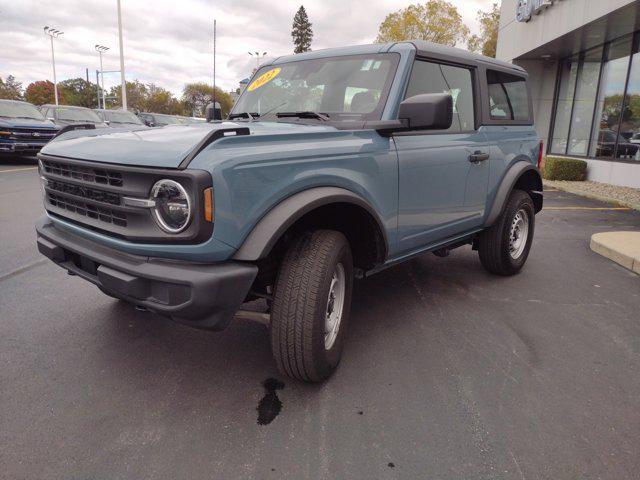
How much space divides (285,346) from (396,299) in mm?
1816

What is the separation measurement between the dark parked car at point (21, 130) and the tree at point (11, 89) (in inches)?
2944

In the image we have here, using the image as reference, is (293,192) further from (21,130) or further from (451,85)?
(21,130)

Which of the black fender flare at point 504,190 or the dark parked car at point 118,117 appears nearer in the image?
the black fender flare at point 504,190

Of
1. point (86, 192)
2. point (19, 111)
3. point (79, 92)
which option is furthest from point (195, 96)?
point (86, 192)

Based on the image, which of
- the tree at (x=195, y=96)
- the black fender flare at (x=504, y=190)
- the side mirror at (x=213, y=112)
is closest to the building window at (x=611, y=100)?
the black fender flare at (x=504, y=190)

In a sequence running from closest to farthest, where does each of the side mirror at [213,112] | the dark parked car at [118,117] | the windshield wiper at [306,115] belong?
the windshield wiper at [306,115] → the side mirror at [213,112] → the dark parked car at [118,117]

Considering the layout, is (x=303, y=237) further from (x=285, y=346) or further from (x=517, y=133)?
(x=517, y=133)

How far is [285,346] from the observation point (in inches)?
95.7

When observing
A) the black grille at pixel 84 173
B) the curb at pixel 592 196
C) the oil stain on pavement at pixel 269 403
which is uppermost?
the black grille at pixel 84 173

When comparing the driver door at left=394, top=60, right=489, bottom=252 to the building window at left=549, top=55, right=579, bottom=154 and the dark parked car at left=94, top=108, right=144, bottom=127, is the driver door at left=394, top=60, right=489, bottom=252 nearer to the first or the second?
the building window at left=549, top=55, right=579, bottom=154

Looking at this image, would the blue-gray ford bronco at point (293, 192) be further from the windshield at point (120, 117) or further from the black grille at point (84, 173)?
the windshield at point (120, 117)

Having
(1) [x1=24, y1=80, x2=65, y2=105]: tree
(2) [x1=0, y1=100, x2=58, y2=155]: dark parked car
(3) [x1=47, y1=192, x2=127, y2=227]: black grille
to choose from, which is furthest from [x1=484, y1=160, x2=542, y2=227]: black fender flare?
(1) [x1=24, y1=80, x2=65, y2=105]: tree

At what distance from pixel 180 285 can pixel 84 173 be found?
0.91 meters

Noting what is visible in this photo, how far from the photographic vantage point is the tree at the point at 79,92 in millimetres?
92625
